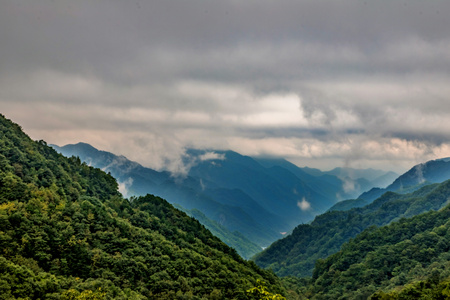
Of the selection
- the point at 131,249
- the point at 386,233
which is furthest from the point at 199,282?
the point at 386,233

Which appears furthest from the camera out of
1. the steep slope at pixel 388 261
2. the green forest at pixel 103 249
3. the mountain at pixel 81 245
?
the steep slope at pixel 388 261

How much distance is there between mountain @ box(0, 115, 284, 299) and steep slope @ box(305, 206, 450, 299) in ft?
154

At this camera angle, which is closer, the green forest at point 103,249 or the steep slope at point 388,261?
the green forest at point 103,249

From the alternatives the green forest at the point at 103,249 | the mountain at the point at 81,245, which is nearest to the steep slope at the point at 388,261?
the green forest at the point at 103,249

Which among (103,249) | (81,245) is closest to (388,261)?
(103,249)

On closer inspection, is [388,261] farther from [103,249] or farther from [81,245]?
[81,245]

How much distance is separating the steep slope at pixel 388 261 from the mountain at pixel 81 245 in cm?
4689

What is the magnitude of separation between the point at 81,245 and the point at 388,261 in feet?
404

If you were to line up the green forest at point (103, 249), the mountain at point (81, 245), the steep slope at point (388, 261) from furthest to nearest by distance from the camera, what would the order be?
the steep slope at point (388, 261), the green forest at point (103, 249), the mountain at point (81, 245)

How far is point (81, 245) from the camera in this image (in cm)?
7175

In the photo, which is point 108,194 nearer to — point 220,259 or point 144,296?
point 220,259

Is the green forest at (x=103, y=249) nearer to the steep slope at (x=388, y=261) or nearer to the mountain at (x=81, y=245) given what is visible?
the mountain at (x=81, y=245)

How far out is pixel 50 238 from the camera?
6712 cm

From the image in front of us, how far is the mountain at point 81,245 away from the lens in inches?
2275
